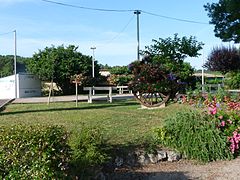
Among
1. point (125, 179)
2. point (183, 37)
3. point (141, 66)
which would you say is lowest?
point (125, 179)

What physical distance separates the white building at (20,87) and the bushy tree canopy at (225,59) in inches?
690

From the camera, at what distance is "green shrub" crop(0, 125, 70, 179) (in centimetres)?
355

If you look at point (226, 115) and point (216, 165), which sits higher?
point (226, 115)

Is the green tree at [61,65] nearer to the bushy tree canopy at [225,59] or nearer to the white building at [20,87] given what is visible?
the white building at [20,87]

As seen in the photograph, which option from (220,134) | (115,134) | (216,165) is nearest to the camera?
(216,165)

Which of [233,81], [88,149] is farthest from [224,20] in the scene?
[88,149]

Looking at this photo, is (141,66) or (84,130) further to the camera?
(141,66)

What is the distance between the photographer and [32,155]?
3.64 metres

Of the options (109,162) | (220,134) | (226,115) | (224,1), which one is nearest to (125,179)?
(109,162)

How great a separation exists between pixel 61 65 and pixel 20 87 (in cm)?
426

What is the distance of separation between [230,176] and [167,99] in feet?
23.7

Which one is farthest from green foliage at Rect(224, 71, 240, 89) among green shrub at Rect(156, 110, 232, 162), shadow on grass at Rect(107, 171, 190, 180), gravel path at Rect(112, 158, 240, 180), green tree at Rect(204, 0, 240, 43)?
shadow on grass at Rect(107, 171, 190, 180)

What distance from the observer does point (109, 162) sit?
559cm

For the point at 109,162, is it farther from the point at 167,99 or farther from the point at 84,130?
the point at 167,99
